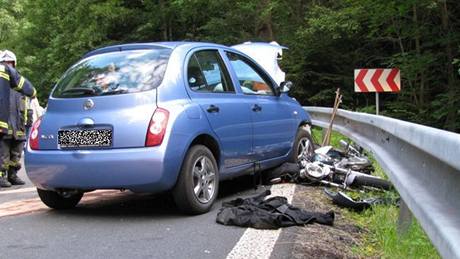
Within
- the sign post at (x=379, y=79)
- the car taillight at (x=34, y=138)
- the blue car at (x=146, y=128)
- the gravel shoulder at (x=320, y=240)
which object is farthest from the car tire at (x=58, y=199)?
the sign post at (x=379, y=79)

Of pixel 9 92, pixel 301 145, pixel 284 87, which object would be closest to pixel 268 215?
pixel 284 87

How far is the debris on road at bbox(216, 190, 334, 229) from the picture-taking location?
494 cm

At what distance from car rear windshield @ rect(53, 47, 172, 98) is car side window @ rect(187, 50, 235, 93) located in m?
0.33

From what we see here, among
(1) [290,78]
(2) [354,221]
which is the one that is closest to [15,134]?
(2) [354,221]

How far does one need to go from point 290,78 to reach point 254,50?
8857 millimetres

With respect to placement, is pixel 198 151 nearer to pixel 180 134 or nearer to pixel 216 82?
pixel 180 134

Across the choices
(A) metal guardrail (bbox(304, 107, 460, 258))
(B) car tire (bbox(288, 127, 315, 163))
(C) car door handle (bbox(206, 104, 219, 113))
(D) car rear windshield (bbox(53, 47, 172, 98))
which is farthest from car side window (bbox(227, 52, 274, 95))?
(A) metal guardrail (bbox(304, 107, 460, 258))

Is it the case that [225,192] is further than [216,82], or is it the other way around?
[225,192]

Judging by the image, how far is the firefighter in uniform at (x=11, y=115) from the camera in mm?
8148

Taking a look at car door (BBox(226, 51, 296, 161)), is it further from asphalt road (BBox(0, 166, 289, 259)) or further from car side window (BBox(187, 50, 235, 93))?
asphalt road (BBox(0, 166, 289, 259))

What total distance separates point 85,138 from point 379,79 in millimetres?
7889

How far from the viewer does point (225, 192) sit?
6.87 meters

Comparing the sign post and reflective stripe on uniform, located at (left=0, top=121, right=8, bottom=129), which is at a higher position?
the sign post

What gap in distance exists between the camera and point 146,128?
5250 millimetres
